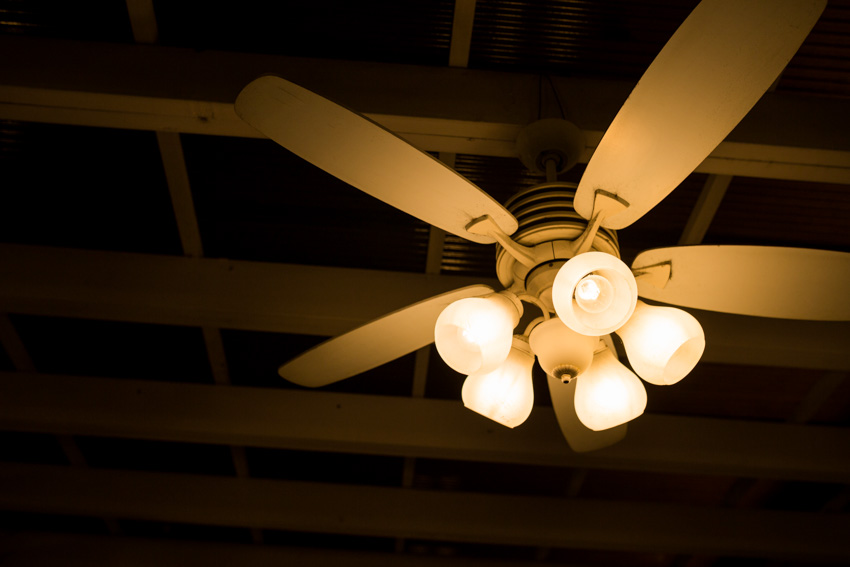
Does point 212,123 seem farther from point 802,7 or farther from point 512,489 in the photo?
point 512,489

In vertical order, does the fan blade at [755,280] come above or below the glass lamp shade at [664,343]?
above

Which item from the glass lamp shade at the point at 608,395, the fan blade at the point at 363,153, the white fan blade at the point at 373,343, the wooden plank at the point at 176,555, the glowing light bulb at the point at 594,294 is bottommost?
the glass lamp shade at the point at 608,395

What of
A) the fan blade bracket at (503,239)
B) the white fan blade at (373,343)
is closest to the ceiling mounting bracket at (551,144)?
the fan blade bracket at (503,239)

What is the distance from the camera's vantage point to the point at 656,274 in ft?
4.19

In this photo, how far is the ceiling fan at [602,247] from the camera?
3.11ft

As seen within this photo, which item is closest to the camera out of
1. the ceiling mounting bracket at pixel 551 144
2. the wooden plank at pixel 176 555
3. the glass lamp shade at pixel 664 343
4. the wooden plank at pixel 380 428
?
the glass lamp shade at pixel 664 343

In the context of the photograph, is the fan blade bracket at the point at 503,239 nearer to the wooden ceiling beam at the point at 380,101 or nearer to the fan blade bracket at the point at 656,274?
the fan blade bracket at the point at 656,274

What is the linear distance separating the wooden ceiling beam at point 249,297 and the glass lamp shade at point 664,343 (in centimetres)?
110

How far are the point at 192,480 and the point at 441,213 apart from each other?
105 inches

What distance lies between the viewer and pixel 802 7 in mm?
854

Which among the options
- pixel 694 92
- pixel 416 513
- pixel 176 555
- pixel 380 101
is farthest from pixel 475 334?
pixel 176 555

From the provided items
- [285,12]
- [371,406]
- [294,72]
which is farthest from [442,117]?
[371,406]

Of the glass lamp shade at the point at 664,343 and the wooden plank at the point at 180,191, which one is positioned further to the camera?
the wooden plank at the point at 180,191

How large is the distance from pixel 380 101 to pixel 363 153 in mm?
690
